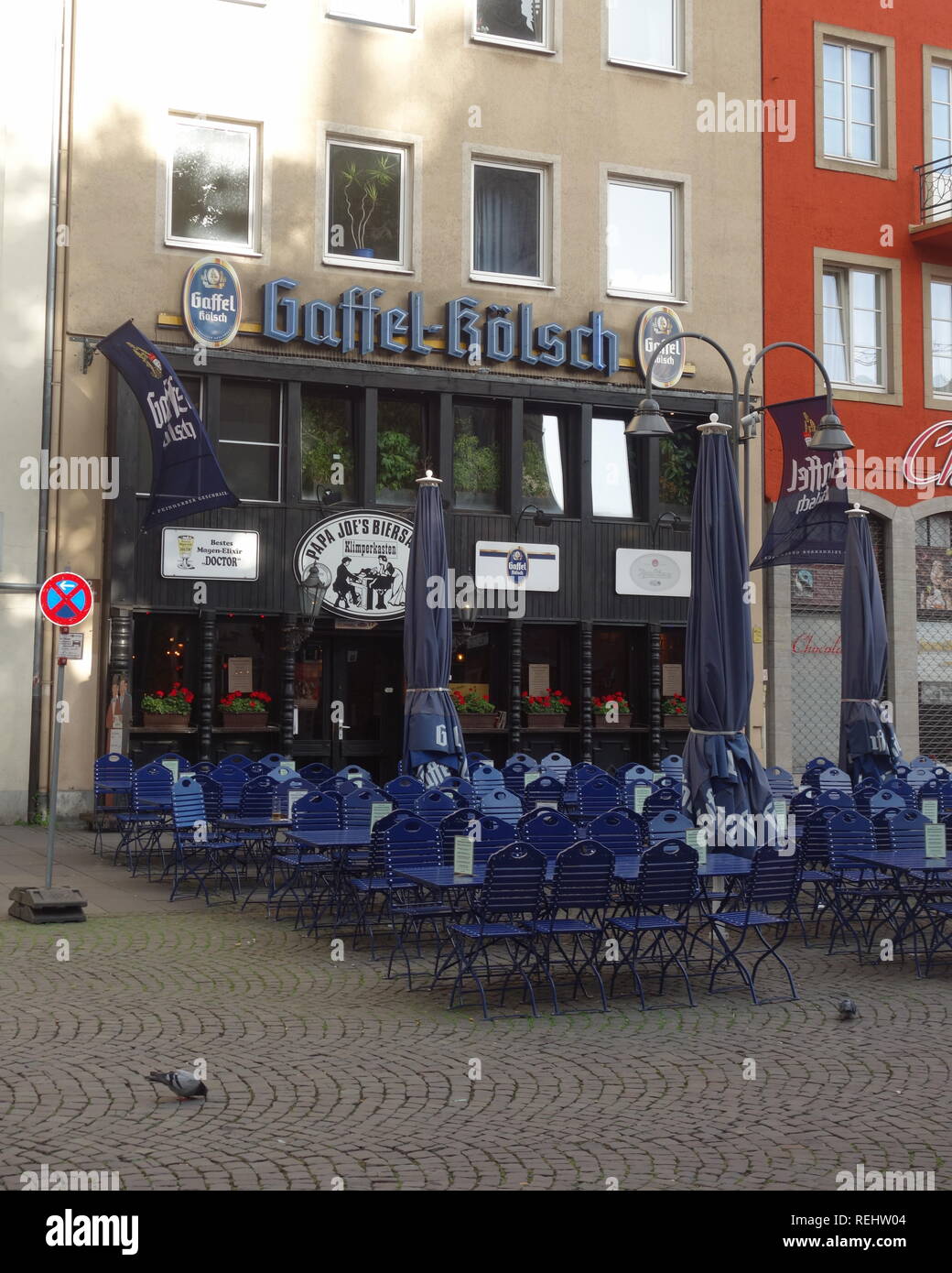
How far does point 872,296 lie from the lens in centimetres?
2572

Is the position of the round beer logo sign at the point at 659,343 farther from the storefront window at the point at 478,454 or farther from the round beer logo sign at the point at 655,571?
the round beer logo sign at the point at 655,571

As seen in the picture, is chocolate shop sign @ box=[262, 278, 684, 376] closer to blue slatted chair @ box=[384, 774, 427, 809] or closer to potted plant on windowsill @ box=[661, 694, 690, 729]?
potted plant on windowsill @ box=[661, 694, 690, 729]

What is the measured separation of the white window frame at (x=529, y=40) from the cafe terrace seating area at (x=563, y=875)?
1231 cm

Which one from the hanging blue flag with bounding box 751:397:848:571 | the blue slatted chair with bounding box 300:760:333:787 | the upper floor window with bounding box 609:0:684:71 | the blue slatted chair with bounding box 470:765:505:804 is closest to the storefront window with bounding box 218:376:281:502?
the blue slatted chair with bounding box 300:760:333:787

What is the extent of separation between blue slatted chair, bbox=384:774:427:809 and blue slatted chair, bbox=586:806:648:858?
227cm

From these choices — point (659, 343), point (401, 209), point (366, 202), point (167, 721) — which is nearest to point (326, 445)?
point (366, 202)

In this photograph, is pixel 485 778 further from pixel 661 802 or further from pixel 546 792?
pixel 661 802

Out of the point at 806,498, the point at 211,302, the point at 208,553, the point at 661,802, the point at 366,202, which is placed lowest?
the point at 661,802

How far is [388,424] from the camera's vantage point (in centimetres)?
2186

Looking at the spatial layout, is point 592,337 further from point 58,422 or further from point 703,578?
point 703,578

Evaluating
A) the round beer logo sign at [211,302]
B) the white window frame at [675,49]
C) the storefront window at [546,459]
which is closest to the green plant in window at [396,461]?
the storefront window at [546,459]

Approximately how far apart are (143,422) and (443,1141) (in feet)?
48.9

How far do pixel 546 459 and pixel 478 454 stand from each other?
3.68 feet

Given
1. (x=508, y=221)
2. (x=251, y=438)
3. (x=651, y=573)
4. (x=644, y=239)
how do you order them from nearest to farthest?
(x=251, y=438), (x=508, y=221), (x=651, y=573), (x=644, y=239)
